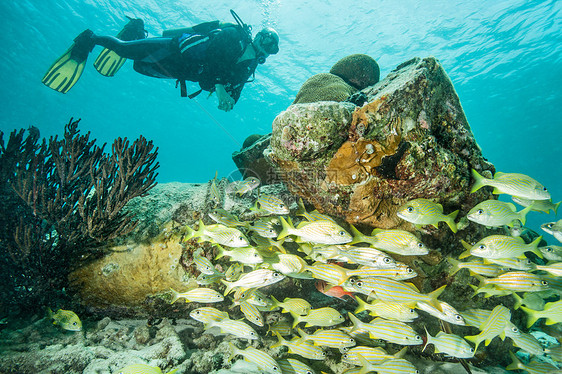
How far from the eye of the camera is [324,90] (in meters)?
6.45

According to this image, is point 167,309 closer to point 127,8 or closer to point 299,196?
point 299,196

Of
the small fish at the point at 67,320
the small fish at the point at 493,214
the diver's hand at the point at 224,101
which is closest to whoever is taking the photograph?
the small fish at the point at 493,214

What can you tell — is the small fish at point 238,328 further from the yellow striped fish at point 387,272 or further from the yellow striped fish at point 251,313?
the yellow striped fish at point 387,272

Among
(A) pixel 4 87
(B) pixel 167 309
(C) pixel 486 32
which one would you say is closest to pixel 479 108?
(C) pixel 486 32

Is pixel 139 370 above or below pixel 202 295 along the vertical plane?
below

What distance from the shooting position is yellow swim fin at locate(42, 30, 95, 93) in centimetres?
729

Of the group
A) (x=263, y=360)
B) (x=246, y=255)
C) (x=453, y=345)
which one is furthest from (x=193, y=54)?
(x=453, y=345)

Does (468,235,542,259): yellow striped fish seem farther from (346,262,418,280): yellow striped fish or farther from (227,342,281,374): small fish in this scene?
(227,342,281,374): small fish

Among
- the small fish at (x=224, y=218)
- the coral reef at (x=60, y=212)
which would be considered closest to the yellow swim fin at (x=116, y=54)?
the coral reef at (x=60, y=212)

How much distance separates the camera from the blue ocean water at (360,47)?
20.5 metres

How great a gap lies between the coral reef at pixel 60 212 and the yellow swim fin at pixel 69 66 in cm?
436

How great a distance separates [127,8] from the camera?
24109mm

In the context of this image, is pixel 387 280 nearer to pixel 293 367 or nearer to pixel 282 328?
pixel 293 367

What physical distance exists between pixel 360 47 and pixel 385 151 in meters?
27.1
